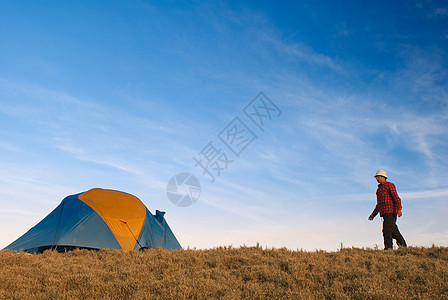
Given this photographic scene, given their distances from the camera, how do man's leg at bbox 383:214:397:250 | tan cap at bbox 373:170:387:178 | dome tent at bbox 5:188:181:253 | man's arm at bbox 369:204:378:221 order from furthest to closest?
1. dome tent at bbox 5:188:181:253
2. tan cap at bbox 373:170:387:178
3. man's arm at bbox 369:204:378:221
4. man's leg at bbox 383:214:397:250

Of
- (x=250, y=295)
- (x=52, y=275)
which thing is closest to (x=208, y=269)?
(x=250, y=295)

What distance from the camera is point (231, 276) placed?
7.79 m

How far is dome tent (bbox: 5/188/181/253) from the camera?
1273cm

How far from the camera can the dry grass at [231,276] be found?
21.6 ft

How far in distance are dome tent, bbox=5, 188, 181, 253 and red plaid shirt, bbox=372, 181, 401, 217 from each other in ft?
28.0

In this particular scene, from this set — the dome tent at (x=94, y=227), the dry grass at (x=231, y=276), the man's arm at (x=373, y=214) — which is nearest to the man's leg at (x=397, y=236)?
the man's arm at (x=373, y=214)

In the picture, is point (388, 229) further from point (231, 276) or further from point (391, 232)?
point (231, 276)

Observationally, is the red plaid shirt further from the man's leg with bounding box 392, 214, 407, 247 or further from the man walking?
the man's leg with bounding box 392, 214, 407, 247

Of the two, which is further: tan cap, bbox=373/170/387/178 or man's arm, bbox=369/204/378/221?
tan cap, bbox=373/170/387/178

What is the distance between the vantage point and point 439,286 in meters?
6.71

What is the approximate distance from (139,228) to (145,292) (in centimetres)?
717

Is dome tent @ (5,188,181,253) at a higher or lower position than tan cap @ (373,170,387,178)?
lower

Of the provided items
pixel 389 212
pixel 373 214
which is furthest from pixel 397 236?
pixel 373 214

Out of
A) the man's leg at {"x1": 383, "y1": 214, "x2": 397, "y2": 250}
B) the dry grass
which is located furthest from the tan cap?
the dry grass
